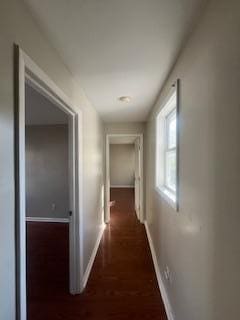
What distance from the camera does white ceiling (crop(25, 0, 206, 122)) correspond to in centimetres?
107

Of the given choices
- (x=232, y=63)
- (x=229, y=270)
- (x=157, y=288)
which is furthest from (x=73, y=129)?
(x=157, y=288)

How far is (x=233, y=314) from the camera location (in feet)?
2.59

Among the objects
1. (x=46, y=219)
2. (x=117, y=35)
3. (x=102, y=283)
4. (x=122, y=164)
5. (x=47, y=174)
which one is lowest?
(x=102, y=283)

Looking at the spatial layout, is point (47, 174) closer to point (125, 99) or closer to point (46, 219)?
point (46, 219)

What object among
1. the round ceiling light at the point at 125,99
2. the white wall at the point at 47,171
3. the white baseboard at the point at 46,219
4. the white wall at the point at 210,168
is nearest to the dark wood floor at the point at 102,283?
the white wall at the point at 210,168

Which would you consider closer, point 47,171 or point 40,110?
point 40,110

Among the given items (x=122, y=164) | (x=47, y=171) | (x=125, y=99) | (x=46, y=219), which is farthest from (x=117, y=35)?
(x=122, y=164)

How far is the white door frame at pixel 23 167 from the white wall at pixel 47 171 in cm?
258

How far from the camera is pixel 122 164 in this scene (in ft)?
Answer: 33.4

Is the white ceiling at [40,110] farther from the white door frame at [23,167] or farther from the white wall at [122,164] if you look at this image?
the white wall at [122,164]

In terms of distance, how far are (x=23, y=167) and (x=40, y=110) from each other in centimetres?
270

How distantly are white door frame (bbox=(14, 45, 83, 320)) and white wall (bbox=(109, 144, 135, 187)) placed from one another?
7.96 m

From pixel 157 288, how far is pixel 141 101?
2297mm

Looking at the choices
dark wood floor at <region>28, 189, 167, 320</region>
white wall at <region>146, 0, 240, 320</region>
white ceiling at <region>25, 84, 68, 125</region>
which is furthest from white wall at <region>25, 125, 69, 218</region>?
white wall at <region>146, 0, 240, 320</region>
